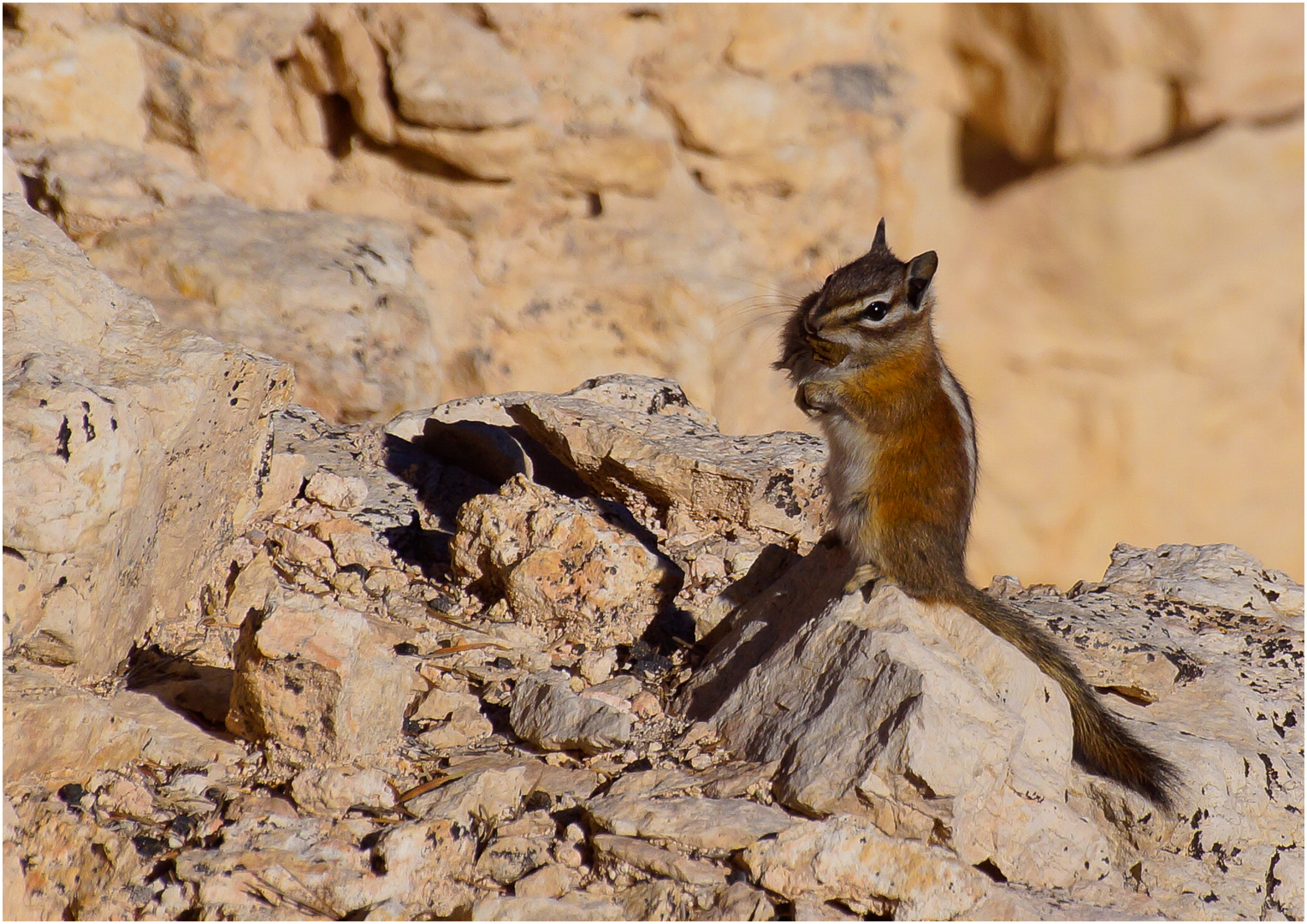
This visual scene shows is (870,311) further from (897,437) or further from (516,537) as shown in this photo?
(516,537)

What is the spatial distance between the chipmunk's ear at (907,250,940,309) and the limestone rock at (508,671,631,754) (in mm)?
1834

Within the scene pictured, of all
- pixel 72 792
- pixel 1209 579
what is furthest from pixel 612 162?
pixel 72 792

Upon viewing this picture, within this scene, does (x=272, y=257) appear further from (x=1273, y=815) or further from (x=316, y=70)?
(x=1273, y=815)

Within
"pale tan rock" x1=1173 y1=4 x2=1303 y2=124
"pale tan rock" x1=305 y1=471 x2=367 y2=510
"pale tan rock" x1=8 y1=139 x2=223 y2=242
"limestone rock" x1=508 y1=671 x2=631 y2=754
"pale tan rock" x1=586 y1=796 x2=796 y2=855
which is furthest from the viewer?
"pale tan rock" x1=1173 y1=4 x2=1303 y2=124

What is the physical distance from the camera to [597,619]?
366 centimetres

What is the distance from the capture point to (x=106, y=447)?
2799 mm

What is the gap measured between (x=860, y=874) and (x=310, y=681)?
55.4 inches

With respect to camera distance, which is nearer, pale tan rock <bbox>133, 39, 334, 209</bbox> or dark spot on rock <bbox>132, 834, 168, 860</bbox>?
dark spot on rock <bbox>132, 834, 168, 860</bbox>

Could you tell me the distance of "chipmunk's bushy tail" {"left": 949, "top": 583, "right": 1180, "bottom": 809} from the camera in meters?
3.09

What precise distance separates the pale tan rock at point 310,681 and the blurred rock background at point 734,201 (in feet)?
11.0

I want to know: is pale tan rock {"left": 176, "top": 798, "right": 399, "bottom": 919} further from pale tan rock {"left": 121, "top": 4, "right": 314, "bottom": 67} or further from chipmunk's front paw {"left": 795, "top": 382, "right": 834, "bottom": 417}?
pale tan rock {"left": 121, "top": 4, "right": 314, "bottom": 67}

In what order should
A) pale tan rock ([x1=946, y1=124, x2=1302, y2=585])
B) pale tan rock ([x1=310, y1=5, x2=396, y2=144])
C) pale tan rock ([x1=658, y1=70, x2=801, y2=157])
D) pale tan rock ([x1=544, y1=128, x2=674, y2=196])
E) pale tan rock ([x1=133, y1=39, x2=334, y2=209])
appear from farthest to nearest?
pale tan rock ([x1=946, y1=124, x2=1302, y2=585]), pale tan rock ([x1=658, y1=70, x2=801, y2=157]), pale tan rock ([x1=544, y1=128, x2=674, y2=196]), pale tan rock ([x1=310, y1=5, x2=396, y2=144]), pale tan rock ([x1=133, y1=39, x2=334, y2=209])

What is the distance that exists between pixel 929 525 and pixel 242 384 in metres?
2.27

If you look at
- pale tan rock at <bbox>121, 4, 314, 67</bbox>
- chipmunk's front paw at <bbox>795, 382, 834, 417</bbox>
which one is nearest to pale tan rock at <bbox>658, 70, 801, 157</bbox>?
pale tan rock at <bbox>121, 4, 314, 67</bbox>
